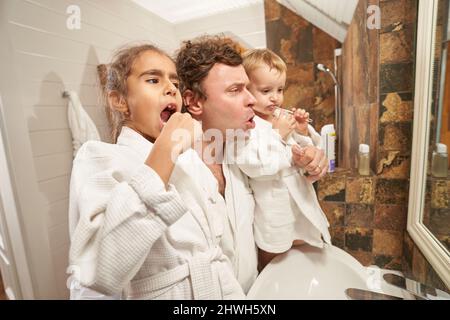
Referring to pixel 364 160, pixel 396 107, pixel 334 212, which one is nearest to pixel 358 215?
pixel 334 212

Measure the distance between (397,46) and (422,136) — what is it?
1.08 feet

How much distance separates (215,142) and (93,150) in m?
0.34

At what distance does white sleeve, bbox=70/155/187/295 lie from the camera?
0.31 m

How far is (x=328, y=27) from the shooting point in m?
0.61

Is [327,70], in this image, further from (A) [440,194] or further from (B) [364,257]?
(B) [364,257]

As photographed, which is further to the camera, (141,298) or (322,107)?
(322,107)

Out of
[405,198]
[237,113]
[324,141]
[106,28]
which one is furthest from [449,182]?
[106,28]

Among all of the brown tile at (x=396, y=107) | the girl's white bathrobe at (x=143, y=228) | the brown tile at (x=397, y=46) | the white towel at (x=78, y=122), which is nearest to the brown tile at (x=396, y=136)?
the brown tile at (x=396, y=107)

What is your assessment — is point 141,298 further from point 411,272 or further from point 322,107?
point 411,272

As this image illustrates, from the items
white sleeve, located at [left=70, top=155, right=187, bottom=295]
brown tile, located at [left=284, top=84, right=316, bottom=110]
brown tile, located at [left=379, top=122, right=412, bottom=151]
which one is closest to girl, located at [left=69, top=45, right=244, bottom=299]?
white sleeve, located at [left=70, top=155, right=187, bottom=295]

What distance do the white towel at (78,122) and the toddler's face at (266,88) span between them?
1.46ft

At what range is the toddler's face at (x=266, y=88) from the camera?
1.96 feet

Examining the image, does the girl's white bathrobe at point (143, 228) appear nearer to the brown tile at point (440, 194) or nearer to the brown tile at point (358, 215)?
the brown tile at point (358, 215)

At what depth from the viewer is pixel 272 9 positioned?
595mm
